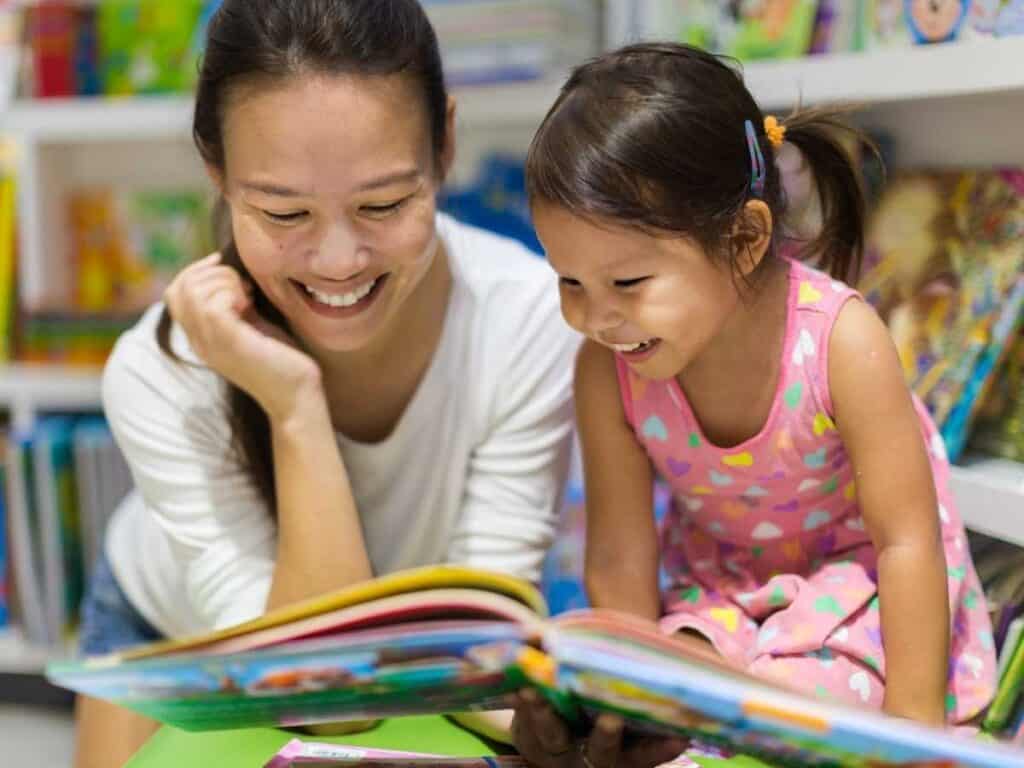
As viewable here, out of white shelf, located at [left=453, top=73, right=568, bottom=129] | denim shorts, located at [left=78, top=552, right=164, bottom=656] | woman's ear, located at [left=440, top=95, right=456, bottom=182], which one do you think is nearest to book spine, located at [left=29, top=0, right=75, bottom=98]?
white shelf, located at [left=453, top=73, right=568, bottom=129]

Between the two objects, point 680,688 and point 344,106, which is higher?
point 344,106

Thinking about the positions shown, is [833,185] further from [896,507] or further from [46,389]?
[46,389]

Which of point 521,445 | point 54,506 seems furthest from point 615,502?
point 54,506

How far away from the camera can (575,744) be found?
0.72m

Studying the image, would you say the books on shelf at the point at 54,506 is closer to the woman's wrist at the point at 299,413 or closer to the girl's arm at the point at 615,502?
the woman's wrist at the point at 299,413

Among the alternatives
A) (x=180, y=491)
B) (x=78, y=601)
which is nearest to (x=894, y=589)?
(x=180, y=491)

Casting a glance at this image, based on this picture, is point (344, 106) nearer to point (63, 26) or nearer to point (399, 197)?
point (399, 197)

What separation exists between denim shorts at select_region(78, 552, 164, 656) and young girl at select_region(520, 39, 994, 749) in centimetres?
58

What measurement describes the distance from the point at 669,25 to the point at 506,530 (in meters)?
0.78

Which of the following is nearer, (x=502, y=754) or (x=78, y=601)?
(x=502, y=754)

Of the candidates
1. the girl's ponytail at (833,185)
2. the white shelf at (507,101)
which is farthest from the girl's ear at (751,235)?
the white shelf at (507,101)

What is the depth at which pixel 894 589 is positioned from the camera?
85 centimetres

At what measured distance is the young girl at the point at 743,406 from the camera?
825mm

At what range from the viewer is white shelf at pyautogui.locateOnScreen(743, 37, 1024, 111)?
39.9 inches
